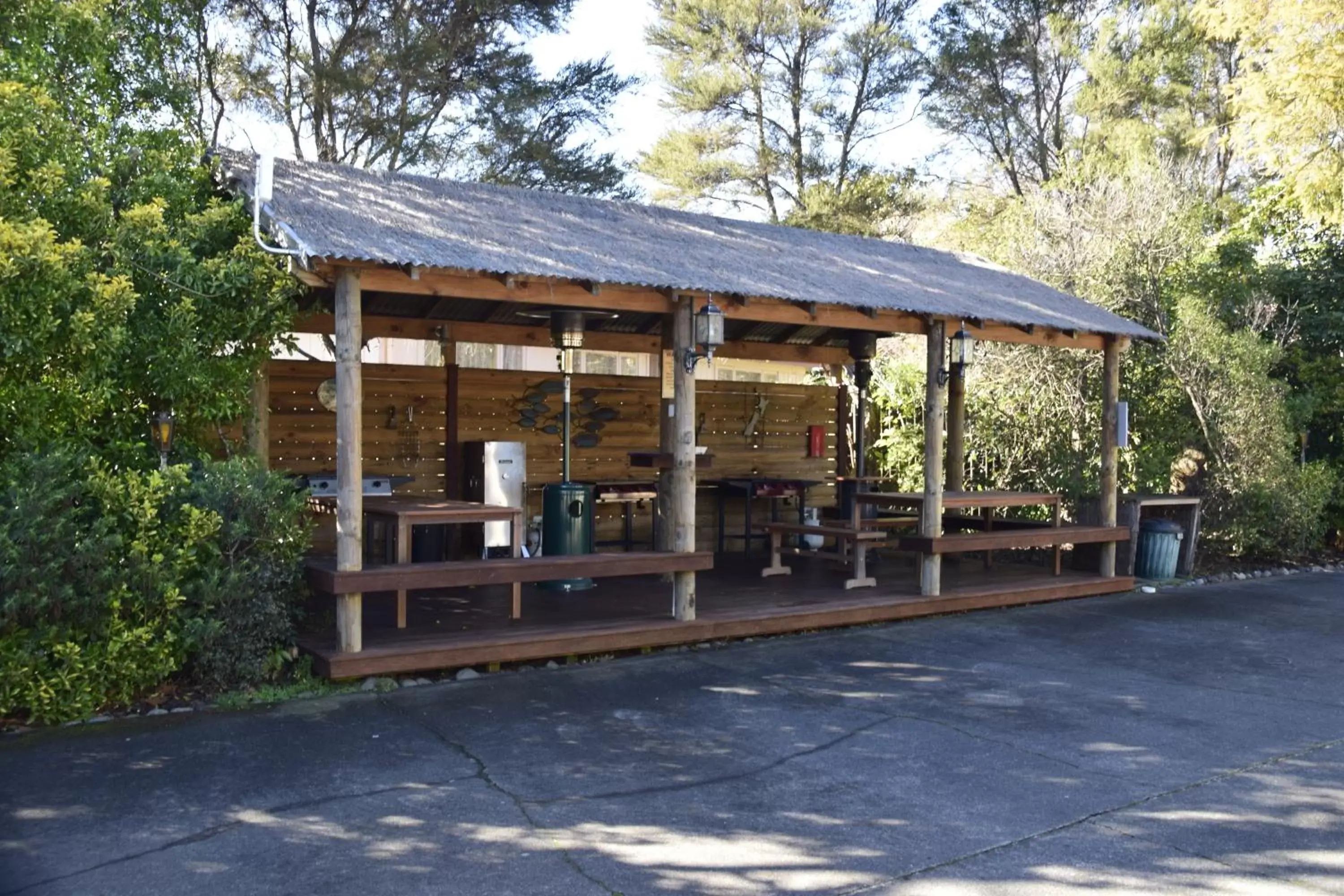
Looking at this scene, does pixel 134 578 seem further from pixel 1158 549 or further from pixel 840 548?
pixel 1158 549

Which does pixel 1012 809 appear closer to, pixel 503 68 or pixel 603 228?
pixel 603 228

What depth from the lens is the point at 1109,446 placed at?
33.1ft

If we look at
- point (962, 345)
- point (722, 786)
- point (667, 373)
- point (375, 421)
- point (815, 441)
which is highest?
point (962, 345)

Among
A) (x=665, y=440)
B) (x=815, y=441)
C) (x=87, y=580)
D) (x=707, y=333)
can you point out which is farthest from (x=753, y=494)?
(x=87, y=580)

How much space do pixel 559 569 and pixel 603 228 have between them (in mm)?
2740

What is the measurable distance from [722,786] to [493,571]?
246 centimetres

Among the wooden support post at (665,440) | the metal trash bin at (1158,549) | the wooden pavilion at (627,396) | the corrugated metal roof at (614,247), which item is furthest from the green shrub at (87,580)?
the metal trash bin at (1158,549)

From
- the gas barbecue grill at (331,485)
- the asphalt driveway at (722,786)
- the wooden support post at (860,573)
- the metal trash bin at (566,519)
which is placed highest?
the gas barbecue grill at (331,485)

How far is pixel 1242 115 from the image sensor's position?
44.8ft

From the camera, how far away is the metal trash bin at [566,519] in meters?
8.29

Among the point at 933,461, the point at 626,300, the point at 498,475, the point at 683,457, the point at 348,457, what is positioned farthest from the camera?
the point at 498,475

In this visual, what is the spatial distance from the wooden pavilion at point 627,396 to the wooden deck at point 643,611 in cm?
2

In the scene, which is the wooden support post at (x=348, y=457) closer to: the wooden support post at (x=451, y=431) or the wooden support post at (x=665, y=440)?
the wooden support post at (x=665, y=440)

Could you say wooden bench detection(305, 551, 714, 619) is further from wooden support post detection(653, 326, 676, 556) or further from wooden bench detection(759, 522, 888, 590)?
→ wooden bench detection(759, 522, 888, 590)
